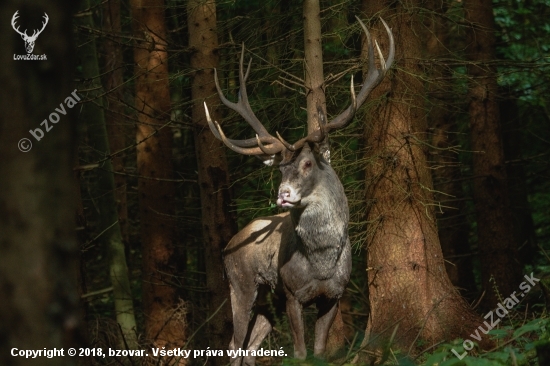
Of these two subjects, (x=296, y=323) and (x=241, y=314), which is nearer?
(x=296, y=323)

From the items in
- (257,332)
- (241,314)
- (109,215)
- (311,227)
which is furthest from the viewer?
(109,215)

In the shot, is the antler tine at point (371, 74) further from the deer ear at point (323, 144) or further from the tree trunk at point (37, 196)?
the tree trunk at point (37, 196)

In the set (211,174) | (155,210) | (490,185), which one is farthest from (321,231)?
(490,185)

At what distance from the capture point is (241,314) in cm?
918

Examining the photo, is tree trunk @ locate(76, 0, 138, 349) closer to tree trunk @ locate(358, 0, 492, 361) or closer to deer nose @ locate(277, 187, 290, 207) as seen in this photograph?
tree trunk @ locate(358, 0, 492, 361)

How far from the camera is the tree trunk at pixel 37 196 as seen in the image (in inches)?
118

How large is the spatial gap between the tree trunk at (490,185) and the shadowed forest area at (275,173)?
3 centimetres

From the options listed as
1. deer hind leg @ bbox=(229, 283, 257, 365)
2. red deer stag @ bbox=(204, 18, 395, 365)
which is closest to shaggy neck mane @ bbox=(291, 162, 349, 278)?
red deer stag @ bbox=(204, 18, 395, 365)

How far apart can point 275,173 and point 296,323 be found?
3412 mm

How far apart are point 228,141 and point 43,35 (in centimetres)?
546

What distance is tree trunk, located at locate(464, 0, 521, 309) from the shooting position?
47.2 feet

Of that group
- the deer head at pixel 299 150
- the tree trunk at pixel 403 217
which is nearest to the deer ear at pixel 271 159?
the deer head at pixel 299 150

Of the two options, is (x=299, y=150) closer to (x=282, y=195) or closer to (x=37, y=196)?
(x=282, y=195)

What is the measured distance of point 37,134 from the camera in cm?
321
